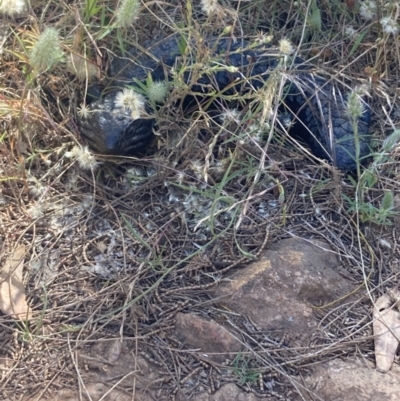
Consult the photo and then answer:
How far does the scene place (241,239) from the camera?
2148 millimetres

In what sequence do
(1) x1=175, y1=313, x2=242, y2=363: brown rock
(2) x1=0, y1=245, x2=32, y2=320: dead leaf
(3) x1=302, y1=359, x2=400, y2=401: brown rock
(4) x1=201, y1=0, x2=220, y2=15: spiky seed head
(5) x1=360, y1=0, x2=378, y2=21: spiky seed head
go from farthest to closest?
(5) x1=360, y1=0, x2=378, y2=21: spiky seed head
(4) x1=201, y1=0, x2=220, y2=15: spiky seed head
(2) x1=0, y1=245, x2=32, y2=320: dead leaf
(1) x1=175, y1=313, x2=242, y2=363: brown rock
(3) x1=302, y1=359, x2=400, y2=401: brown rock

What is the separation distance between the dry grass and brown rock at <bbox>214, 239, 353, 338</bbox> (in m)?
0.05

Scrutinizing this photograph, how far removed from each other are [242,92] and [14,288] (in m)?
1.22

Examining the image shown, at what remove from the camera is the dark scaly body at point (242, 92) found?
2.32 metres

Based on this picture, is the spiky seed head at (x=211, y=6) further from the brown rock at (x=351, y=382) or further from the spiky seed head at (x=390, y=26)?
the brown rock at (x=351, y=382)

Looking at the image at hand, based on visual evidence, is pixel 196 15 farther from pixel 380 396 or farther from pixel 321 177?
pixel 380 396

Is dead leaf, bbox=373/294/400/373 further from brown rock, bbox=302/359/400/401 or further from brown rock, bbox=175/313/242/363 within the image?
brown rock, bbox=175/313/242/363

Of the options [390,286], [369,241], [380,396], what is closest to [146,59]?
[369,241]

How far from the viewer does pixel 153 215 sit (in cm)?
225

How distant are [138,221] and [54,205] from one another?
1.12 ft

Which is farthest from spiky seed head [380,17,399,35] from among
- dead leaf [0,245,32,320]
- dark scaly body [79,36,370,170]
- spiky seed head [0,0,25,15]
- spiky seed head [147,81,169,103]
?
dead leaf [0,245,32,320]

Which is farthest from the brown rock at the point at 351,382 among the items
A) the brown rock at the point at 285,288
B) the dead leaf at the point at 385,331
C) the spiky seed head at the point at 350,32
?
the spiky seed head at the point at 350,32

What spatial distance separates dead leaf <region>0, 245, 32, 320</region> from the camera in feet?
6.57

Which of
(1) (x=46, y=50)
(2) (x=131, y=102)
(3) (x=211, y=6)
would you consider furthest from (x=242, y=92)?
(1) (x=46, y=50)
